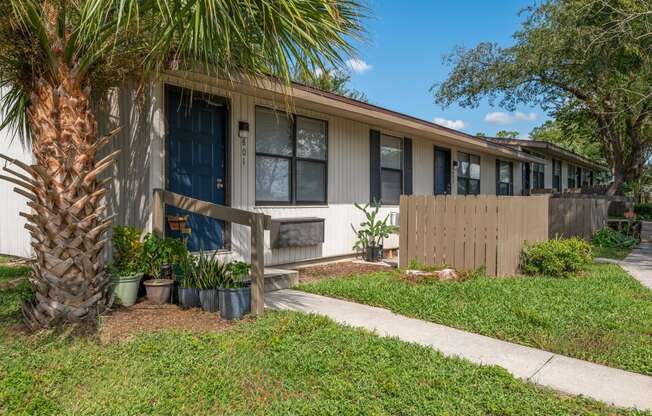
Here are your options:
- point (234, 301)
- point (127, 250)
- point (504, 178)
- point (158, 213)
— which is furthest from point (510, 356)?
point (504, 178)

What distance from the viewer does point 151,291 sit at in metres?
4.74

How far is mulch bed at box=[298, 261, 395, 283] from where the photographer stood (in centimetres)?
694

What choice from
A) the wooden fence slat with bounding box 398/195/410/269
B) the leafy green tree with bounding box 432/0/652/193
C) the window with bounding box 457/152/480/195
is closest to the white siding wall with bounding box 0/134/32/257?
the wooden fence slat with bounding box 398/195/410/269

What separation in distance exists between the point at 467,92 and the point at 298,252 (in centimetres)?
1345

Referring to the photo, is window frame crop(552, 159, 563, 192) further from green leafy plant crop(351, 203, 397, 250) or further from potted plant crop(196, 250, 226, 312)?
potted plant crop(196, 250, 226, 312)

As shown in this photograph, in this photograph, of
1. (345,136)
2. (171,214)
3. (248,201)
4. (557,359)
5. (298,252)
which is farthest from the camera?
(345,136)

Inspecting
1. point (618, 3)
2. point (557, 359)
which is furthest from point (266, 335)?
point (618, 3)

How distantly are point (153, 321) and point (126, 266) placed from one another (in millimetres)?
941

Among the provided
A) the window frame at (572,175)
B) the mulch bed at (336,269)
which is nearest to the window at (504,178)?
the mulch bed at (336,269)

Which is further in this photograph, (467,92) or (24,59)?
(467,92)

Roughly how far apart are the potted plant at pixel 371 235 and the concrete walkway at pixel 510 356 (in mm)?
3556

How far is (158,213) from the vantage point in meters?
5.36

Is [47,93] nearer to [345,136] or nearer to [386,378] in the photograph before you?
[386,378]

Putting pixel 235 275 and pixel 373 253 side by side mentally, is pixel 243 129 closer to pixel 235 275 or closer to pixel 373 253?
pixel 235 275
